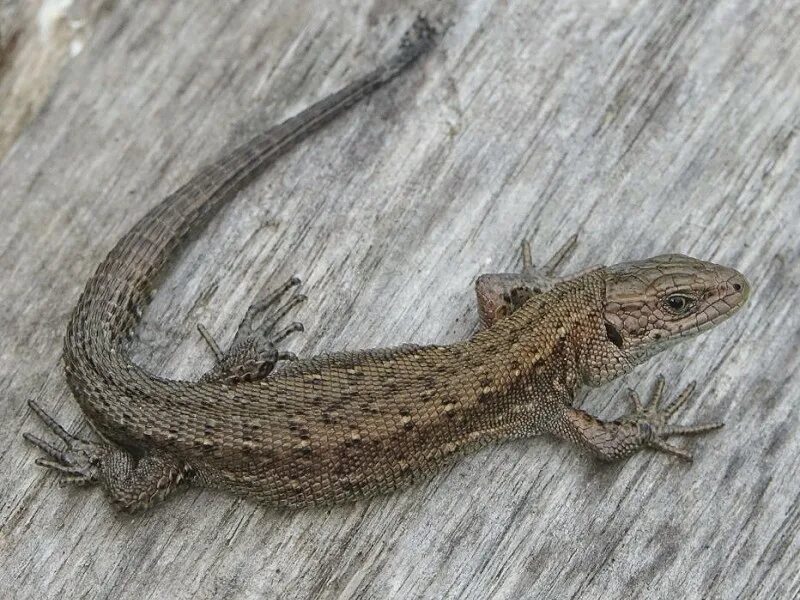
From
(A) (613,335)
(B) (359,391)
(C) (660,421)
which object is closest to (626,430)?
(C) (660,421)

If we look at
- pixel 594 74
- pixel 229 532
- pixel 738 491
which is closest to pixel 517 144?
pixel 594 74

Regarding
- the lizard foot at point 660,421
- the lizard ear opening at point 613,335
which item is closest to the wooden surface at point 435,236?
the lizard foot at point 660,421

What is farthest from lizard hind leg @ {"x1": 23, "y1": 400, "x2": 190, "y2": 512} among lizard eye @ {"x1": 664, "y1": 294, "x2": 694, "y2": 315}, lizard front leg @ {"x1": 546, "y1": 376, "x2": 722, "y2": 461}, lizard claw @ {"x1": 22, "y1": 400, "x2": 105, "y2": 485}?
lizard eye @ {"x1": 664, "y1": 294, "x2": 694, "y2": 315}

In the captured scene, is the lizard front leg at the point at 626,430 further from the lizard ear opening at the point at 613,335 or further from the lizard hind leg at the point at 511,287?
the lizard hind leg at the point at 511,287

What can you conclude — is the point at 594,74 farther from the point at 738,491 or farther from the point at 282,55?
the point at 738,491

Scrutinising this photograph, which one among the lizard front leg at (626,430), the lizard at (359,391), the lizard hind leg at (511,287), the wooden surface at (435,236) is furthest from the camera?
the lizard hind leg at (511,287)

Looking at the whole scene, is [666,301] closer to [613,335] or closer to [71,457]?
[613,335]
